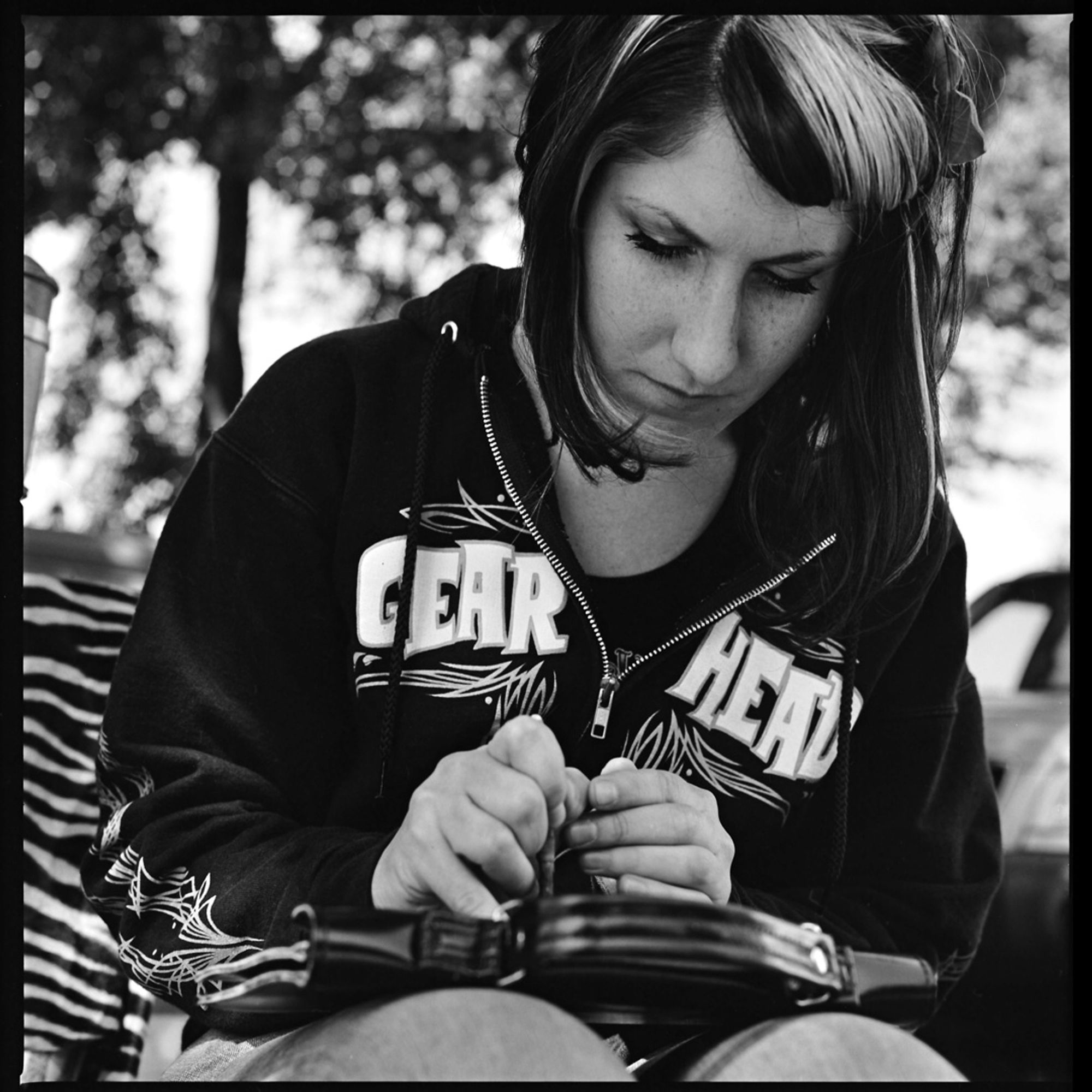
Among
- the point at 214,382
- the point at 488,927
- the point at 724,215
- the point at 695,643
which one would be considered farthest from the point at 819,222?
the point at 214,382

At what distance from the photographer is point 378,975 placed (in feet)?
2.56

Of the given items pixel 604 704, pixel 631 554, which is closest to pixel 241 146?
pixel 631 554

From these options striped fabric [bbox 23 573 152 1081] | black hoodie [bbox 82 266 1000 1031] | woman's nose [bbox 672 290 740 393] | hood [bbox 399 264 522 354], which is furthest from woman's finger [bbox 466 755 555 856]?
striped fabric [bbox 23 573 152 1081]

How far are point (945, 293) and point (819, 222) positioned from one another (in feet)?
0.79

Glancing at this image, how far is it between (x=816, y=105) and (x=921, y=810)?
2.16ft

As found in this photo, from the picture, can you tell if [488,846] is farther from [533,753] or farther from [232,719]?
[232,719]

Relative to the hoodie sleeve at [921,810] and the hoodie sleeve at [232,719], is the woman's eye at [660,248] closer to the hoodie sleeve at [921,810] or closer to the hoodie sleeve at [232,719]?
the hoodie sleeve at [232,719]

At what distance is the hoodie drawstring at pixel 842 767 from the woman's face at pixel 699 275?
0.27 metres

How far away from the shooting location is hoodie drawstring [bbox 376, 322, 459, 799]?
1.12 m

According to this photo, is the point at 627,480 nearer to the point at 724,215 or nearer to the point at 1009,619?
the point at 724,215

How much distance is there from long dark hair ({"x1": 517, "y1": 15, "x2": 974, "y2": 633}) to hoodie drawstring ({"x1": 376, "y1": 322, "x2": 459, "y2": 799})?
11cm

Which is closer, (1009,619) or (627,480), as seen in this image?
(627,480)

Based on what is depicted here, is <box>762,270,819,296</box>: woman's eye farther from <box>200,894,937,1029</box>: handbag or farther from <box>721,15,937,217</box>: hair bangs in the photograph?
<box>200,894,937,1029</box>: handbag

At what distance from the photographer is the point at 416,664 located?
1.15m
